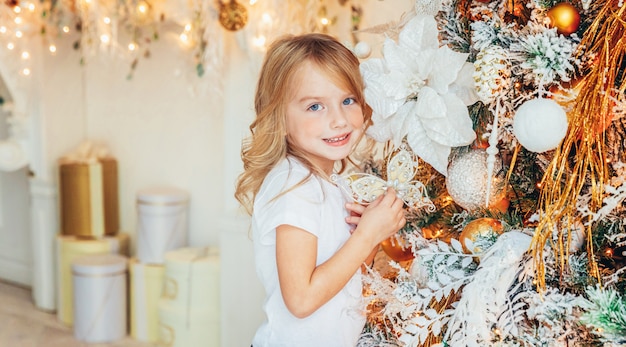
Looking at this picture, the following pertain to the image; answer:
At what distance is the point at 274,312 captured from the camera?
4.23ft

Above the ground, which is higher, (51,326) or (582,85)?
(582,85)

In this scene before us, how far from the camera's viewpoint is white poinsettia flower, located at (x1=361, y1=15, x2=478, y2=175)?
1038 millimetres

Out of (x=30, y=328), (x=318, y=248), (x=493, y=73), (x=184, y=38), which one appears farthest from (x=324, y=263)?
(x=30, y=328)

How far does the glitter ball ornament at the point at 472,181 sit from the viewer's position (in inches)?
40.1

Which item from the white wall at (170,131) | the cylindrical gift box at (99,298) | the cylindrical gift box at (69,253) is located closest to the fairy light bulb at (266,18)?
the white wall at (170,131)

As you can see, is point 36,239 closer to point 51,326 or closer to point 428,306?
point 51,326

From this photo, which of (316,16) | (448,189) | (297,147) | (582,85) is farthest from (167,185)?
(582,85)

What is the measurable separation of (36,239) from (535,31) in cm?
308

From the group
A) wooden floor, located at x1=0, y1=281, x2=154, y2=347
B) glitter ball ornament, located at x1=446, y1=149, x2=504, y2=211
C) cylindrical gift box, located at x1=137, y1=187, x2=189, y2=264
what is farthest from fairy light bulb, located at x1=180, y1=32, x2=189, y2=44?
glitter ball ornament, located at x1=446, y1=149, x2=504, y2=211

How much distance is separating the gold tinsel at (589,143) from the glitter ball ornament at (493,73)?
0.10m

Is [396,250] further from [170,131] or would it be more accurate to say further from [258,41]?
[170,131]

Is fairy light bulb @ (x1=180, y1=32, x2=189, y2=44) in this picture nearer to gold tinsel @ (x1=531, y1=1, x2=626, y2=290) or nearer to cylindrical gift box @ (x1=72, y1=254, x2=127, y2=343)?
cylindrical gift box @ (x1=72, y1=254, x2=127, y2=343)

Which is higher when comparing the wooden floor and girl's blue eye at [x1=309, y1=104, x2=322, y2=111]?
girl's blue eye at [x1=309, y1=104, x2=322, y2=111]

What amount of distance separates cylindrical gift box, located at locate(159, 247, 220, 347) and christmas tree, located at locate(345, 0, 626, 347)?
64.6 inches
